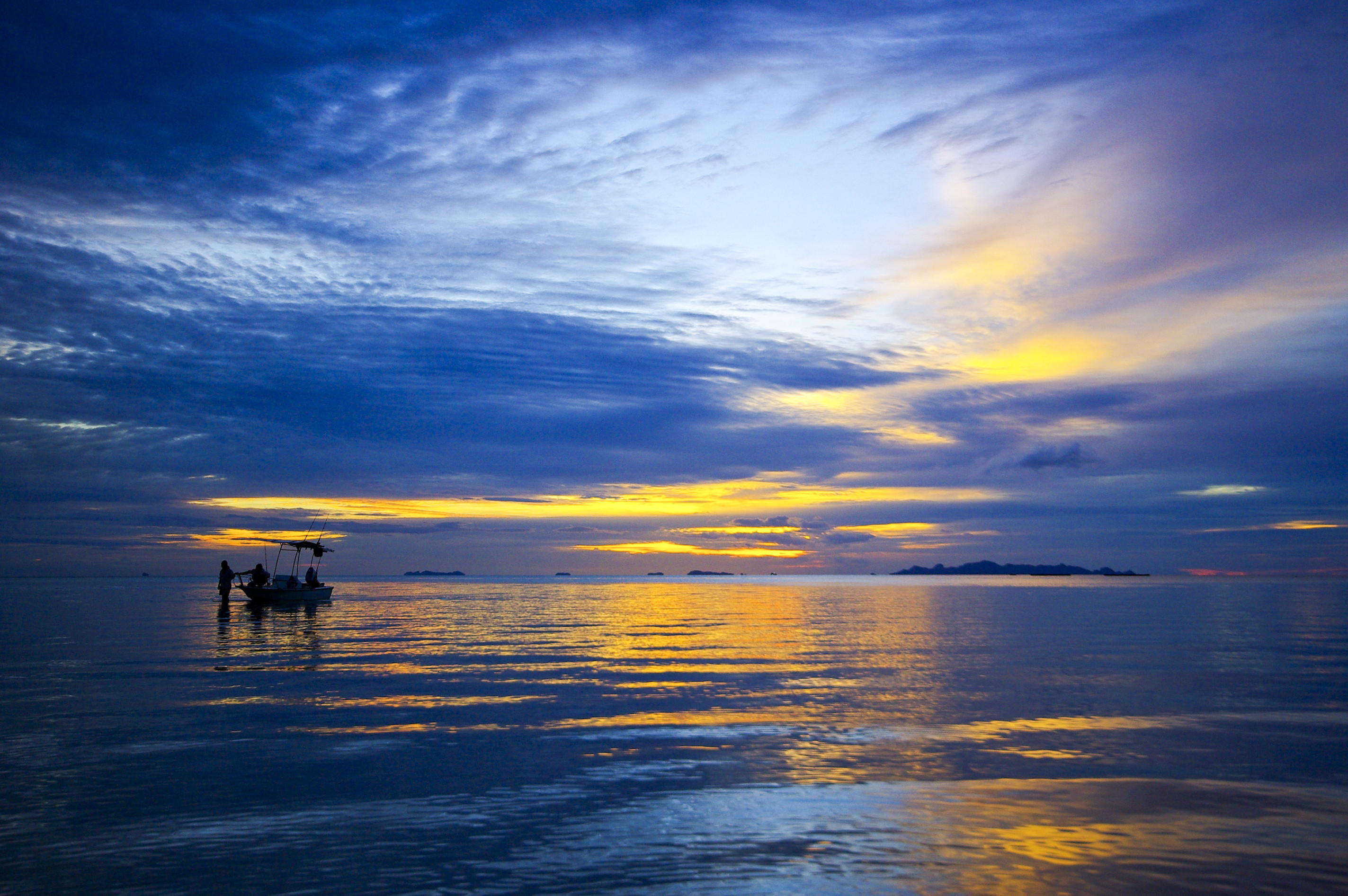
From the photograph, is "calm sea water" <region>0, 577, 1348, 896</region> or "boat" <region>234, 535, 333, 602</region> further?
"boat" <region>234, 535, 333, 602</region>

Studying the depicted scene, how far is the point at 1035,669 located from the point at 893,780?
1951 cm

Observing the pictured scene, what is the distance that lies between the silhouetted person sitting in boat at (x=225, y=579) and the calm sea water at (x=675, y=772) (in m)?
39.0

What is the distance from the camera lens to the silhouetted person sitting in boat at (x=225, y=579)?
76.1 metres

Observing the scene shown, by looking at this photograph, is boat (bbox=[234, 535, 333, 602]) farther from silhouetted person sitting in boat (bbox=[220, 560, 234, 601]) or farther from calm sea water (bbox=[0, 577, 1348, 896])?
calm sea water (bbox=[0, 577, 1348, 896])

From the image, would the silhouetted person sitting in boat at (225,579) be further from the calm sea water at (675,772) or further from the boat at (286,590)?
the calm sea water at (675,772)

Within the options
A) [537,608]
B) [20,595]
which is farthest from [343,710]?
[20,595]

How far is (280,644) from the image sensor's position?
140 feet

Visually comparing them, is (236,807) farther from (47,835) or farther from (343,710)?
(343,710)

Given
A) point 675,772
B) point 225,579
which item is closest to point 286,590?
point 225,579

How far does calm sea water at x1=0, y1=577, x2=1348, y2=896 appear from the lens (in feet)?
37.2

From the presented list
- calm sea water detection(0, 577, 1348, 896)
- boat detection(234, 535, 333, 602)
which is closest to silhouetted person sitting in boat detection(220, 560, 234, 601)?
boat detection(234, 535, 333, 602)

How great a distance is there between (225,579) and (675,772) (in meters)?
76.3

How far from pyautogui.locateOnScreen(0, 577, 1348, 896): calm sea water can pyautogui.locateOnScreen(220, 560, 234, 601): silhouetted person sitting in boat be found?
3898 cm

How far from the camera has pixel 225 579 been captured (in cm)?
7781
